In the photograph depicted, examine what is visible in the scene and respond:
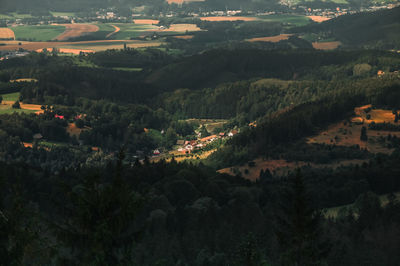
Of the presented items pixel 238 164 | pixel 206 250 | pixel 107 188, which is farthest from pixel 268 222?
pixel 238 164

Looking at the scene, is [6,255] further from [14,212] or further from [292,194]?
[292,194]

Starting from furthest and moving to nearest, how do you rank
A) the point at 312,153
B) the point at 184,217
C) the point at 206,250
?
1. the point at 312,153
2. the point at 184,217
3. the point at 206,250

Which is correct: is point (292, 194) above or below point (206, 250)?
above

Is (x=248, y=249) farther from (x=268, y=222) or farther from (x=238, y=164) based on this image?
(x=238, y=164)

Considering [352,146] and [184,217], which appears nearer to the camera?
[184,217]

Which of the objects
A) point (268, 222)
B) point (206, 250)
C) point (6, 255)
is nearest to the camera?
point (6, 255)

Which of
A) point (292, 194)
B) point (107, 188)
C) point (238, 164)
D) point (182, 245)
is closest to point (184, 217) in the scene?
point (182, 245)

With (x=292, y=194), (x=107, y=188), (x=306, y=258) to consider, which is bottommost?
(x=306, y=258)

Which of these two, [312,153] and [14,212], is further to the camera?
[312,153]

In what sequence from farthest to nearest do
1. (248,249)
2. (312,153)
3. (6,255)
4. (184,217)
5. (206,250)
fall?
(312,153) < (184,217) < (206,250) < (248,249) < (6,255)
